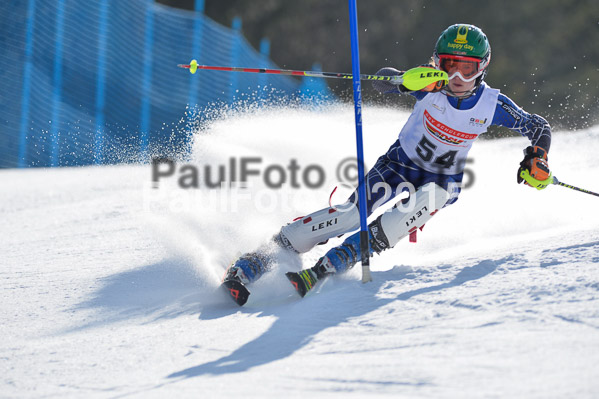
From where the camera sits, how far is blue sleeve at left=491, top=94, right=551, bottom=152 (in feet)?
13.0

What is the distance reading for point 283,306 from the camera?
3.21 meters

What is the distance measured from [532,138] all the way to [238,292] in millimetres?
1893

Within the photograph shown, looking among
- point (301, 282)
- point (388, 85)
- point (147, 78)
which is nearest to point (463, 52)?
point (388, 85)

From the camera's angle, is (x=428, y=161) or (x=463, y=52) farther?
(x=428, y=161)

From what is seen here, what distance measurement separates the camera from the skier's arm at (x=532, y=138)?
379 centimetres

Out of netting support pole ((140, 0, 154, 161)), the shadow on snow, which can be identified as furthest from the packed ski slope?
netting support pole ((140, 0, 154, 161))

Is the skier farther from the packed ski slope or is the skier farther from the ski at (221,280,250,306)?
the packed ski slope

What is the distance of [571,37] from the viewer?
23859mm

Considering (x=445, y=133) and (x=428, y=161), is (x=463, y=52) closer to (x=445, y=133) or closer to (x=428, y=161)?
(x=445, y=133)

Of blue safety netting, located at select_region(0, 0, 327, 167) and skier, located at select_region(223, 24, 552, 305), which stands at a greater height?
blue safety netting, located at select_region(0, 0, 327, 167)

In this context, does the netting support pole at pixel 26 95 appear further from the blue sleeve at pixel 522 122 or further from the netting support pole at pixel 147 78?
the blue sleeve at pixel 522 122

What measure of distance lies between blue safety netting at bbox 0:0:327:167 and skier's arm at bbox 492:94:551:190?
226 inches

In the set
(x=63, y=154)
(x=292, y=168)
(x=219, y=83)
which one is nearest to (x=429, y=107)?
(x=292, y=168)

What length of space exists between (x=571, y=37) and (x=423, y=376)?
79.3ft
